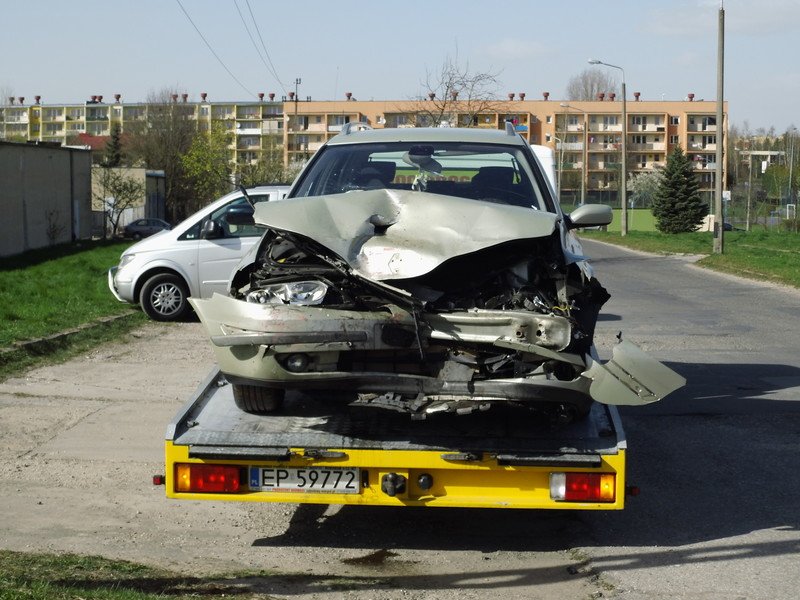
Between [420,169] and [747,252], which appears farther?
[747,252]

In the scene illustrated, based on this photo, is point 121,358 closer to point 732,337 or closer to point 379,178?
point 379,178

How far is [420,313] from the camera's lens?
5086mm

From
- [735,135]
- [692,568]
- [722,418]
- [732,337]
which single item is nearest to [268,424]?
[692,568]

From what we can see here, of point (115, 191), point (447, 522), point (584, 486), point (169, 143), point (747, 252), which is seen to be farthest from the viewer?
point (169, 143)

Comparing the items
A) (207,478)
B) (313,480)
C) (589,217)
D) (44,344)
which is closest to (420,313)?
(313,480)

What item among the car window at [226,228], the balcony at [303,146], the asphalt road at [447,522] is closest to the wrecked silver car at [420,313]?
the asphalt road at [447,522]

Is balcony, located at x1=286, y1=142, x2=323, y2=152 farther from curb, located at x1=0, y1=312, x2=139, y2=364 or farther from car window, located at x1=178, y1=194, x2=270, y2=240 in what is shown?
curb, located at x1=0, y1=312, x2=139, y2=364

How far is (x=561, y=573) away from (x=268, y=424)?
1582 millimetres

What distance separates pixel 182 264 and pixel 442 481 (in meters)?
11.0

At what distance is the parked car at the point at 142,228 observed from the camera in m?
54.8

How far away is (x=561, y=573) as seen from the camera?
524cm

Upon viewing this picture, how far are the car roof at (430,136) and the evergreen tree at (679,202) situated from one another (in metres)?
61.3

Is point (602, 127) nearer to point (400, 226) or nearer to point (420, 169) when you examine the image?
point (420, 169)

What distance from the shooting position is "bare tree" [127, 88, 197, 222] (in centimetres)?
7331
